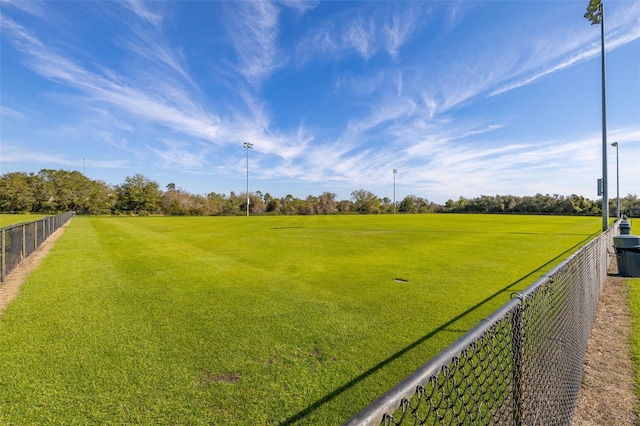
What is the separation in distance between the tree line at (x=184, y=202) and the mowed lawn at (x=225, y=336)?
73.2m

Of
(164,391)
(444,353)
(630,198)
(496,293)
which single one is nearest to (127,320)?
(164,391)

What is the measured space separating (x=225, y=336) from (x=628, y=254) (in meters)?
10.6

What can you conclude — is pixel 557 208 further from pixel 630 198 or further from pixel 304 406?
pixel 304 406

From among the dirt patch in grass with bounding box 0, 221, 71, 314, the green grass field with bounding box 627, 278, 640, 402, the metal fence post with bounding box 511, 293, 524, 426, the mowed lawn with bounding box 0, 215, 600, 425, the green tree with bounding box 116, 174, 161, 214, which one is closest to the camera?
the metal fence post with bounding box 511, 293, 524, 426

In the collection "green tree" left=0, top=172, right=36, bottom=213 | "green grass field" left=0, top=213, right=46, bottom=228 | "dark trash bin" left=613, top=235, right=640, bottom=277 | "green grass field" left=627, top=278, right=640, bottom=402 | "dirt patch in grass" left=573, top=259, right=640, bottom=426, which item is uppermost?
"green tree" left=0, top=172, right=36, bottom=213

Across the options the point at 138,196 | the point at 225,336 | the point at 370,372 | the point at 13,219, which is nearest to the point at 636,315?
the point at 370,372

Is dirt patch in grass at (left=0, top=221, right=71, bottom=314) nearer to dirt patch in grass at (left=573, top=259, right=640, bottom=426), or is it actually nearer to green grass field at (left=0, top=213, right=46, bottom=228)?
dirt patch in grass at (left=573, top=259, right=640, bottom=426)

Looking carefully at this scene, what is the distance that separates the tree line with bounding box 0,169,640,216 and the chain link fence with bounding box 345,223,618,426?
81984 mm

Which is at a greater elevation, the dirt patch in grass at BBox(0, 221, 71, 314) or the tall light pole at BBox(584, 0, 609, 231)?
the tall light pole at BBox(584, 0, 609, 231)

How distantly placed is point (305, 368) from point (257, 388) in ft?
2.10

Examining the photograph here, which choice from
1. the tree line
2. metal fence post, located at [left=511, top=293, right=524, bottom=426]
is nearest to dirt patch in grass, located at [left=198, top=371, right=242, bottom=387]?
metal fence post, located at [left=511, top=293, right=524, bottom=426]

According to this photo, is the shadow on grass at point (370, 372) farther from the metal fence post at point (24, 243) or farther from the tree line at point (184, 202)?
the tree line at point (184, 202)

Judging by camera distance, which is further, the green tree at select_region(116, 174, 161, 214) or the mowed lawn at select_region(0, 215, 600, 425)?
the green tree at select_region(116, 174, 161, 214)

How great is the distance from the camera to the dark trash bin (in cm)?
834
